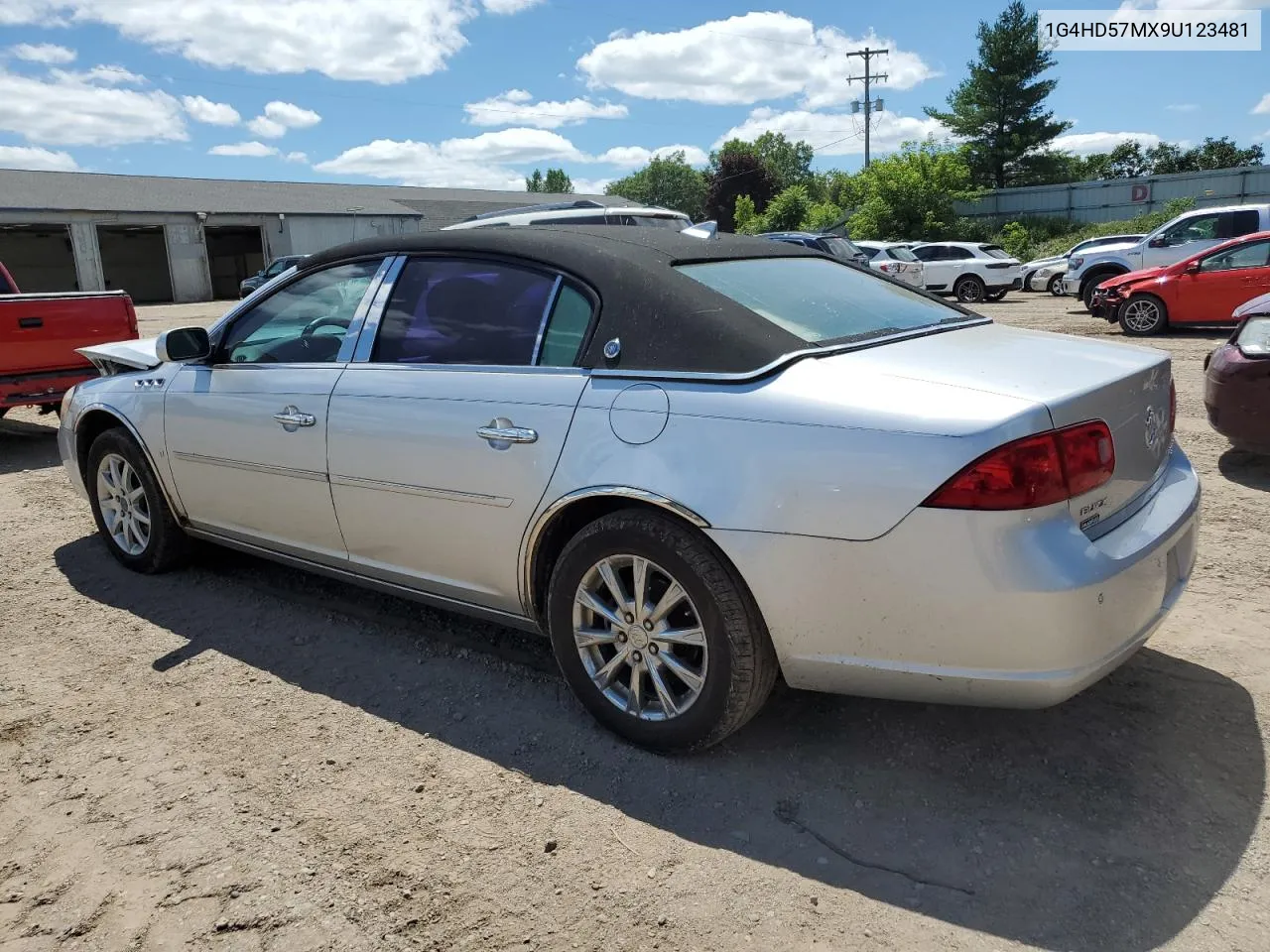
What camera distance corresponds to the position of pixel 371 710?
3.36 meters

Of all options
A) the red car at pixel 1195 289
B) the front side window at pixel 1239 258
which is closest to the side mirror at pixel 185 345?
the red car at pixel 1195 289

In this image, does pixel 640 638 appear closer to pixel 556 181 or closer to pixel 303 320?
pixel 303 320

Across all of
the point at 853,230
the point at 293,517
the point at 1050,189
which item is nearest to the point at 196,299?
the point at 853,230

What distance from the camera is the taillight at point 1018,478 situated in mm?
2311

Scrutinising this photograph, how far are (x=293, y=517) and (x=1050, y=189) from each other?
41.6 metres

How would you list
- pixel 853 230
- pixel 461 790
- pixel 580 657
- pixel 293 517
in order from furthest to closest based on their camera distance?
pixel 853 230
pixel 293 517
pixel 580 657
pixel 461 790

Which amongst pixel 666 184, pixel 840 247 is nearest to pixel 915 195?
pixel 840 247

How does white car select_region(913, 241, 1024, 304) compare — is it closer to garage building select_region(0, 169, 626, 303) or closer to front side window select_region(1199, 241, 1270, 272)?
front side window select_region(1199, 241, 1270, 272)

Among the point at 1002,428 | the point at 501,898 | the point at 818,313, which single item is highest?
the point at 818,313

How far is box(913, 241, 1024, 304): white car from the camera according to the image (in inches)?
870

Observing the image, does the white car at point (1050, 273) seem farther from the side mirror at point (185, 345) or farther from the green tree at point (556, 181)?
the green tree at point (556, 181)

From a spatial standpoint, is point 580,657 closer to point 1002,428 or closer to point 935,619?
point 935,619

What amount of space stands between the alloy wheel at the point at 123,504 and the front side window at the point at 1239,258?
13.2 m

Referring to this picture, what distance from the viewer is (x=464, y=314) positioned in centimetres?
340
